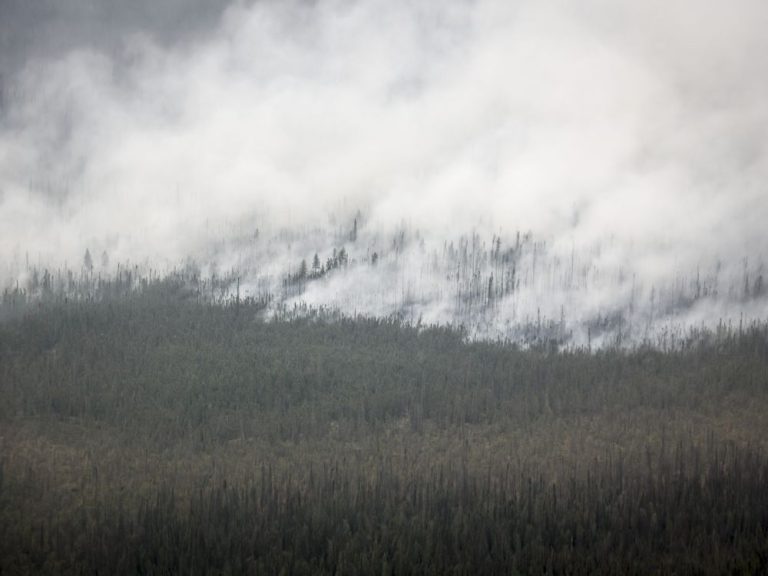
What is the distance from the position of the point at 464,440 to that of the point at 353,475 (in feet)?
164

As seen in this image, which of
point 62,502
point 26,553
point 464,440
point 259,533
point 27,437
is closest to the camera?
point 26,553

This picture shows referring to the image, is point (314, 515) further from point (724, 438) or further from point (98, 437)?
point (724, 438)

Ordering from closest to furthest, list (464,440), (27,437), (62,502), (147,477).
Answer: (62,502) → (147,477) → (27,437) → (464,440)

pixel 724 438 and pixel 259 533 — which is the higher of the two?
pixel 724 438

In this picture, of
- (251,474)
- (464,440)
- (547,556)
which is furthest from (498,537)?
(464,440)

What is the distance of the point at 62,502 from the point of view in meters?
125

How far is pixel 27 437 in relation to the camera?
172375mm

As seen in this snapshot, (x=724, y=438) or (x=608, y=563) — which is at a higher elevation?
(x=724, y=438)

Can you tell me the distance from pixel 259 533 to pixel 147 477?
37.8 meters

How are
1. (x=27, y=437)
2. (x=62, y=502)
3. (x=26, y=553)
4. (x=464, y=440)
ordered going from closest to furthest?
(x=26, y=553)
(x=62, y=502)
(x=27, y=437)
(x=464, y=440)

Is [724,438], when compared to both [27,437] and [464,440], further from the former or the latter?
[27,437]

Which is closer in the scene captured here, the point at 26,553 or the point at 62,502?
the point at 26,553

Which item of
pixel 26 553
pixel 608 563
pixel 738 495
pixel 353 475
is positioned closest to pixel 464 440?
pixel 353 475

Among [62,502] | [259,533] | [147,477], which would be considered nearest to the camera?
[259,533]
